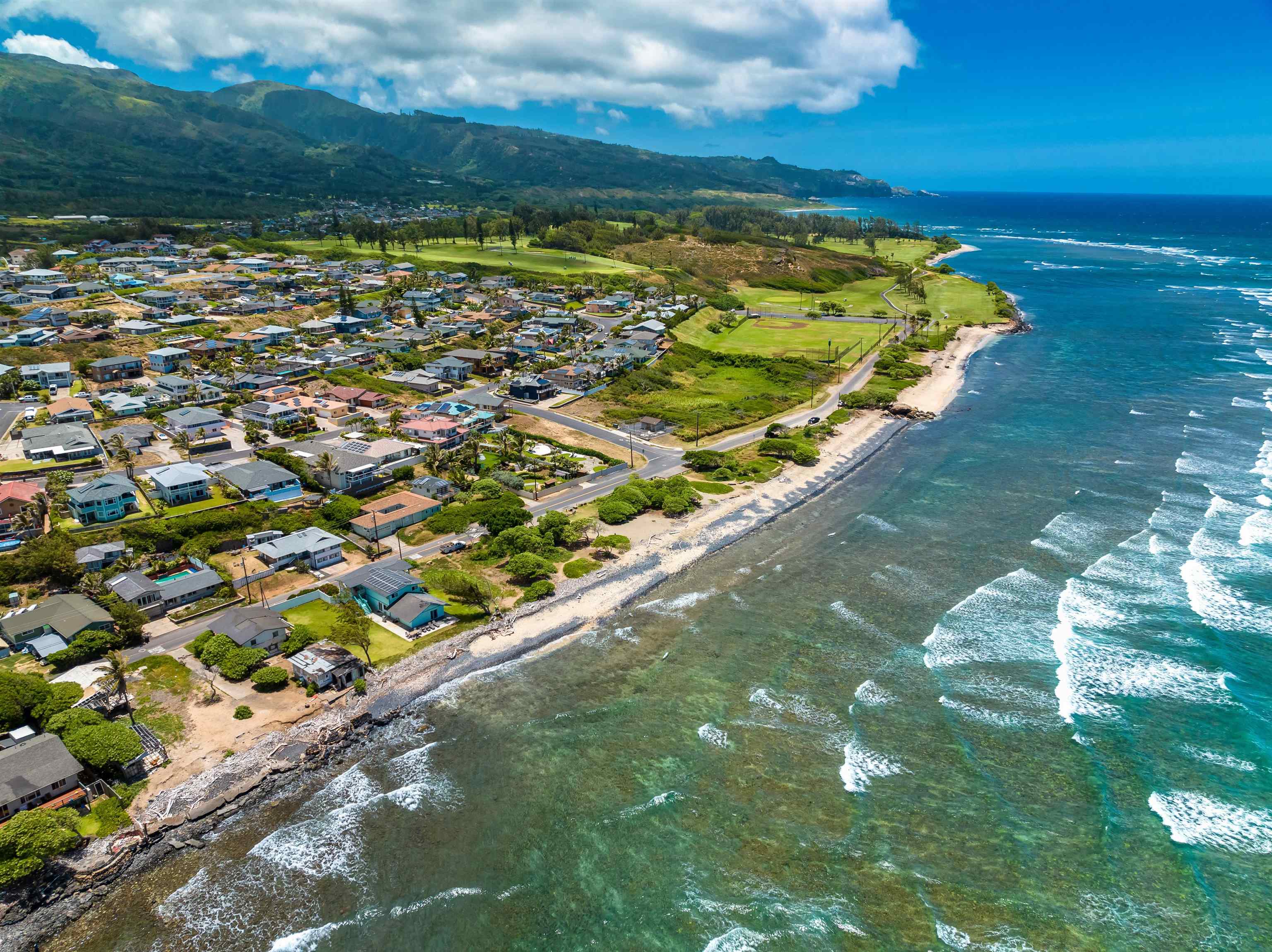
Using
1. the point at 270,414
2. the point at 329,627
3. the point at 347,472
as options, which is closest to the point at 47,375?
the point at 270,414

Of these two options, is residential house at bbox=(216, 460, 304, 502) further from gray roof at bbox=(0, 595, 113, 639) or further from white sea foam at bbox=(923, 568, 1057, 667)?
white sea foam at bbox=(923, 568, 1057, 667)

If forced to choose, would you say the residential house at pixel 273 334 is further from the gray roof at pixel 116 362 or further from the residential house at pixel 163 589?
the residential house at pixel 163 589

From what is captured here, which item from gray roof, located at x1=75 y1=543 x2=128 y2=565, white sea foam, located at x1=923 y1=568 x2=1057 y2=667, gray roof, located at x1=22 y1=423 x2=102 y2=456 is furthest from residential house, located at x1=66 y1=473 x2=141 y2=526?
white sea foam, located at x1=923 y1=568 x2=1057 y2=667

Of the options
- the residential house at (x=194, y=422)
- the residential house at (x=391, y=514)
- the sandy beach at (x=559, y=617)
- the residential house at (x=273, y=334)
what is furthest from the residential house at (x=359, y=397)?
the sandy beach at (x=559, y=617)

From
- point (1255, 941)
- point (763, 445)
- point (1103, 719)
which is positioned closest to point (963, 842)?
point (1255, 941)

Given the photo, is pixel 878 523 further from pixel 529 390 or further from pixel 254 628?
pixel 529 390

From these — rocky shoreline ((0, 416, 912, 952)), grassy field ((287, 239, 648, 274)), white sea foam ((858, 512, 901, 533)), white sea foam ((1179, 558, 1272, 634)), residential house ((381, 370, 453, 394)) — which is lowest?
rocky shoreline ((0, 416, 912, 952))

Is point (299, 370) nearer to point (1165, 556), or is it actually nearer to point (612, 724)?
point (612, 724)
